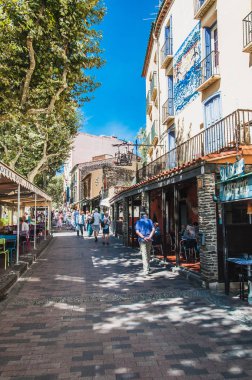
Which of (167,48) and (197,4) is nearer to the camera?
(197,4)

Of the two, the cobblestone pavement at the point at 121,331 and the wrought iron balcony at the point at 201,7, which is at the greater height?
the wrought iron balcony at the point at 201,7

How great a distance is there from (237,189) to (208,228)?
1.70 meters

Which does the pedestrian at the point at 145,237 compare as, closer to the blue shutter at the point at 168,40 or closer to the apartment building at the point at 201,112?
the apartment building at the point at 201,112

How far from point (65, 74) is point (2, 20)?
2.58 metres

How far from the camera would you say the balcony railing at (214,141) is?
27.7 ft

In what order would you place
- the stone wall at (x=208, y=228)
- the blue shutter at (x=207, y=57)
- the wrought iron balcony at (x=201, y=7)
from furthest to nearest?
the blue shutter at (x=207, y=57) < the wrought iron balcony at (x=201, y=7) < the stone wall at (x=208, y=228)

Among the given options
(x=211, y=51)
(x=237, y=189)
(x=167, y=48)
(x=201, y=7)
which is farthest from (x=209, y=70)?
(x=237, y=189)

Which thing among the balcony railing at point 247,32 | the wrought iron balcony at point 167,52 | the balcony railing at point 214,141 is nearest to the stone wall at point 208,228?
the balcony railing at point 214,141

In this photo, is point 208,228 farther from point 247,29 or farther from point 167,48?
point 167,48

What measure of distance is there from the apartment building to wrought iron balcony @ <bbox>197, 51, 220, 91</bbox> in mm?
39

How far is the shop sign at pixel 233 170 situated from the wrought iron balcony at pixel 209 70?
21.9ft

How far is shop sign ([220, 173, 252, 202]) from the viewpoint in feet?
19.6

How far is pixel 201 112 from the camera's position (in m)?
14.0

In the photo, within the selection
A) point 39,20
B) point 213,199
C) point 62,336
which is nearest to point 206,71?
point 39,20
